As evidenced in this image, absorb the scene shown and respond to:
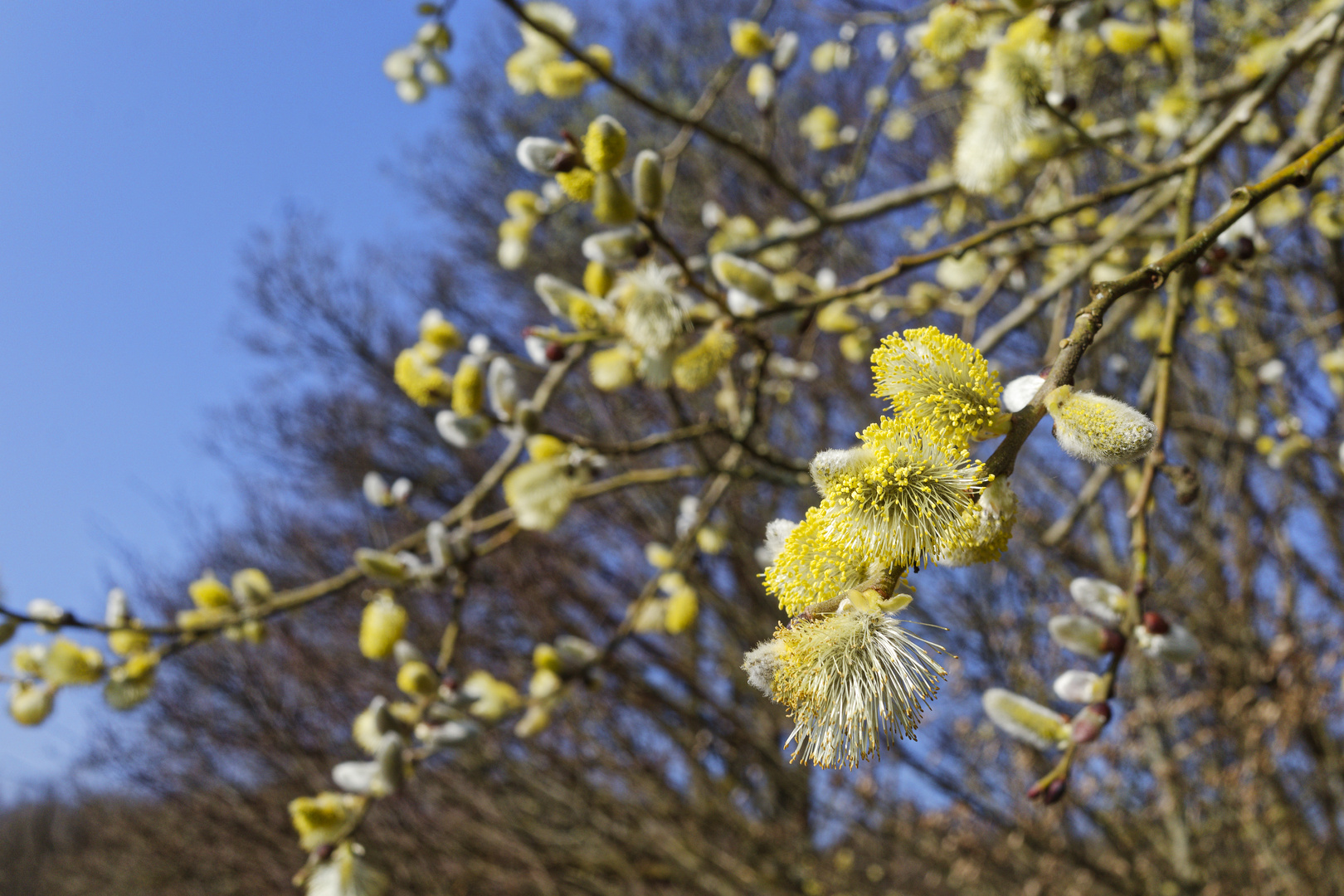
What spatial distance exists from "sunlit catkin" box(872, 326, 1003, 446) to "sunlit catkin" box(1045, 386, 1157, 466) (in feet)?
0.15

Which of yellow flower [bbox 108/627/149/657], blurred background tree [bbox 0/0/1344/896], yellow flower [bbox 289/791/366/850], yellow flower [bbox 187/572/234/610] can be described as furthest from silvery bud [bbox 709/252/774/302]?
yellow flower [bbox 108/627/149/657]

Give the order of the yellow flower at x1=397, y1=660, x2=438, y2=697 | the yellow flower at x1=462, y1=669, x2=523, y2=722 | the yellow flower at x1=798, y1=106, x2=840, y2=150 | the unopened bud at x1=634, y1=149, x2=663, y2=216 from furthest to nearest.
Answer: the yellow flower at x1=798, y1=106, x2=840, y2=150
the yellow flower at x1=462, y1=669, x2=523, y2=722
the yellow flower at x1=397, y1=660, x2=438, y2=697
the unopened bud at x1=634, y1=149, x2=663, y2=216

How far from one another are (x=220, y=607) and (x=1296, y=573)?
4.44 m

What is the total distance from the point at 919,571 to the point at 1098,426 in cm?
16

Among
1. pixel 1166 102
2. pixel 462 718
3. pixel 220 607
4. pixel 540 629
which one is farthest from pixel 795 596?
pixel 540 629

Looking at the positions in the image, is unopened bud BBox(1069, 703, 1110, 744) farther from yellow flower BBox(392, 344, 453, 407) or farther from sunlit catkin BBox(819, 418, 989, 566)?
yellow flower BBox(392, 344, 453, 407)

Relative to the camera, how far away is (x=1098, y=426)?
0.59 metres

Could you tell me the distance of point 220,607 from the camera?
62.3 inches

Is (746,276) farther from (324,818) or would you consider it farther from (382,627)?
(324,818)

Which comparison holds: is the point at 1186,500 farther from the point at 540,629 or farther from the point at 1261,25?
the point at 540,629

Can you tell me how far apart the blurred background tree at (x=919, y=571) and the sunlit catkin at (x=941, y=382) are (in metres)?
0.04

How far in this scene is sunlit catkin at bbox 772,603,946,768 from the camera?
23.2 inches

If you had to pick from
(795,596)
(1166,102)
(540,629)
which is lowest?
(795,596)

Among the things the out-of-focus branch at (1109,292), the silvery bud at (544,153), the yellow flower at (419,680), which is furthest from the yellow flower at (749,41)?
the yellow flower at (419,680)
